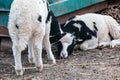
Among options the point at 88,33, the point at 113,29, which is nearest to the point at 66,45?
the point at 88,33

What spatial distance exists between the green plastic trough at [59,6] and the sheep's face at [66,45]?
998mm

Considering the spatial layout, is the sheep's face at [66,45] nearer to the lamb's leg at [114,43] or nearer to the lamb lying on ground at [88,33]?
the lamb lying on ground at [88,33]

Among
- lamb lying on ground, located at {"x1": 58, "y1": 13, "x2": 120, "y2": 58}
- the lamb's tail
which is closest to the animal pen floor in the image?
lamb lying on ground, located at {"x1": 58, "y1": 13, "x2": 120, "y2": 58}

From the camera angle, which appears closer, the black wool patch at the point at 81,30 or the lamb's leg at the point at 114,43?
the black wool patch at the point at 81,30

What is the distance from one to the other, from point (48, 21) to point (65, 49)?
946 mm

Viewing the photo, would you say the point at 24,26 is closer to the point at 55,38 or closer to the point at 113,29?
the point at 55,38

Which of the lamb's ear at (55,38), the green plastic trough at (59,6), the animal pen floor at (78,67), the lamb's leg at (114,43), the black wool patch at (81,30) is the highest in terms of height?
the green plastic trough at (59,6)

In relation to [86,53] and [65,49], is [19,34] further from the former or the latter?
[86,53]

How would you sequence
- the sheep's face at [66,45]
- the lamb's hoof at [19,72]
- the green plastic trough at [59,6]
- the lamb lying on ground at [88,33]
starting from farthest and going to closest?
the green plastic trough at [59,6] → the lamb lying on ground at [88,33] → the sheep's face at [66,45] → the lamb's hoof at [19,72]

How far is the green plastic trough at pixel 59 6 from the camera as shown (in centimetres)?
815

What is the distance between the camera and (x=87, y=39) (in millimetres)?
8547

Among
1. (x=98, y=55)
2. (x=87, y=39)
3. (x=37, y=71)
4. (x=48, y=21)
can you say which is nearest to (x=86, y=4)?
(x=87, y=39)

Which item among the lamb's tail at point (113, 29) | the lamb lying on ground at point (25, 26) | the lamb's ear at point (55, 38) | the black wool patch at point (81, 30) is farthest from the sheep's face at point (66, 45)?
the lamb's tail at point (113, 29)

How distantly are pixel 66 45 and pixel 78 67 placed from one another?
3.29ft
